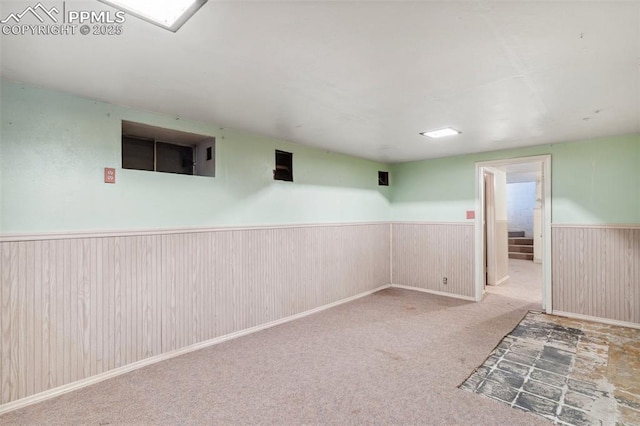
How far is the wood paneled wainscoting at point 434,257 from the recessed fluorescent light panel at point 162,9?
4695 millimetres

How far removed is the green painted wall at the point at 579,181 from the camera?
3.64 m

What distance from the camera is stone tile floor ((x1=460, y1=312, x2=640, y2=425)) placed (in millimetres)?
2059

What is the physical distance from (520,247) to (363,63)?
968 cm

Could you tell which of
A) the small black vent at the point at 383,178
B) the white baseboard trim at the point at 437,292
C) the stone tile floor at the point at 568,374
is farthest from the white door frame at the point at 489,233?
the stone tile floor at the point at 568,374

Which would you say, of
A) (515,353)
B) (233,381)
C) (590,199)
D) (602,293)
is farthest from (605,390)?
(233,381)

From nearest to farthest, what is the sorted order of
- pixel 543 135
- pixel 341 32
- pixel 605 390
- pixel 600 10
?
pixel 600 10 → pixel 341 32 → pixel 605 390 → pixel 543 135

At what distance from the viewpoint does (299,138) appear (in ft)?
12.5

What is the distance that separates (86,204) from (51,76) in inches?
37.0

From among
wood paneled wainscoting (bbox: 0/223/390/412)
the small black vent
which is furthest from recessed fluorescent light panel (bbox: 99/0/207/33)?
the small black vent

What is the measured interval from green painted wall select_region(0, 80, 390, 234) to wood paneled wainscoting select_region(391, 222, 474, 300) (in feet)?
8.11

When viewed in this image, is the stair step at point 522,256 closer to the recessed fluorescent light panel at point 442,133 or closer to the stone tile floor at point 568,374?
the stone tile floor at point 568,374

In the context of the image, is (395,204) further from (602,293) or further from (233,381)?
(233,381)

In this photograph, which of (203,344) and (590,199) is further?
(590,199)

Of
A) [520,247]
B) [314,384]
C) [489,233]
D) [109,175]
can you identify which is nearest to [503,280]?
[489,233]
